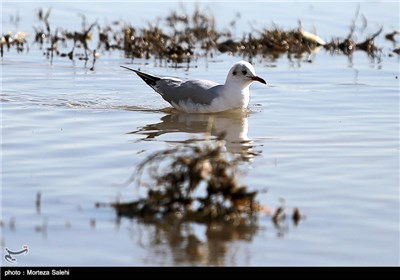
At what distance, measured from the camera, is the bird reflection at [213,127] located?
9359 millimetres

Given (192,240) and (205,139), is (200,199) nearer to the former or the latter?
(192,240)

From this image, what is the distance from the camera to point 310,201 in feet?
23.5

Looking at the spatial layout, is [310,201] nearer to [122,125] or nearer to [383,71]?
[122,125]

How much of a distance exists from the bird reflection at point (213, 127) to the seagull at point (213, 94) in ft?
0.30

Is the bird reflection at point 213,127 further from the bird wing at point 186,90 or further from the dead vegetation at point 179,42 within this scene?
the dead vegetation at point 179,42

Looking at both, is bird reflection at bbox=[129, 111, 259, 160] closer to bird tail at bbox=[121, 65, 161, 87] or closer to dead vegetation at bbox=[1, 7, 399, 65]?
bird tail at bbox=[121, 65, 161, 87]

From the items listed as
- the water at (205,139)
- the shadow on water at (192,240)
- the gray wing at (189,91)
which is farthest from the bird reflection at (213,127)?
the shadow on water at (192,240)

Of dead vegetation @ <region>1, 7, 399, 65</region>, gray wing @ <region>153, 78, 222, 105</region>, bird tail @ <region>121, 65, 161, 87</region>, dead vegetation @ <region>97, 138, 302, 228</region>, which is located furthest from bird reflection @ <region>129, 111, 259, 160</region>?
dead vegetation @ <region>1, 7, 399, 65</region>

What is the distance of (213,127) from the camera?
10.6 meters

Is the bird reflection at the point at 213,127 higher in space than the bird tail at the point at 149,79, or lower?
lower

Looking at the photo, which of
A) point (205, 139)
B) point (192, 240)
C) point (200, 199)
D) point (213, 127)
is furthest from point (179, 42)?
point (192, 240)
